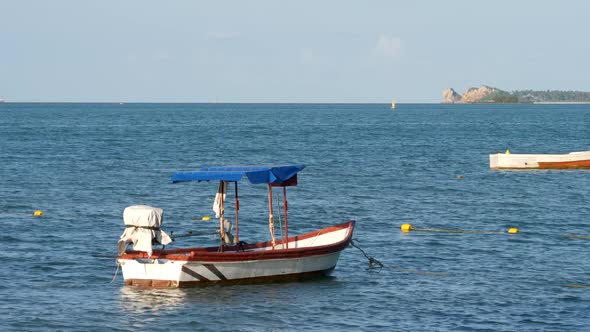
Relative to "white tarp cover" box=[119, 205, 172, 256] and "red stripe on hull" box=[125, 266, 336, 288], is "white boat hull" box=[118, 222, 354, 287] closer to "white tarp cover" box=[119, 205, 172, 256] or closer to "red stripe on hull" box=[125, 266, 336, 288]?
"red stripe on hull" box=[125, 266, 336, 288]

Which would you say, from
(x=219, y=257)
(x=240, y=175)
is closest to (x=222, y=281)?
(x=219, y=257)

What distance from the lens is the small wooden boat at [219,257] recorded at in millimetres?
28969

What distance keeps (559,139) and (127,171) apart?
67.3 m

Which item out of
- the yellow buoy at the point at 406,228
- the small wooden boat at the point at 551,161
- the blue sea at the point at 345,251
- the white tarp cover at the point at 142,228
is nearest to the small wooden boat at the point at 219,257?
the white tarp cover at the point at 142,228

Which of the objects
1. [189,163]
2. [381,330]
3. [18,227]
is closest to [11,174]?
[189,163]

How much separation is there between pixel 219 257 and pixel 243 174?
2.87m

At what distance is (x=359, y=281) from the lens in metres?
31.3

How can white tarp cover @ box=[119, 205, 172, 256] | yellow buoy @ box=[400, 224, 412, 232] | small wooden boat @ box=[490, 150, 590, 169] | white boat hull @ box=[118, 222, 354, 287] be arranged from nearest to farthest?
white tarp cover @ box=[119, 205, 172, 256], white boat hull @ box=[118, 222, 354, 287], yellow buoy @ box=[400, 224, 412, 232], small wooden boat @ box=[490, 150, 590, 169]

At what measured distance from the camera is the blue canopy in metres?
30.5

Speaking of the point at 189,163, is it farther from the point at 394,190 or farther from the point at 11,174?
the point at 394,190

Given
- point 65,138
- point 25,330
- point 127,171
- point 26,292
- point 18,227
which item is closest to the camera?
point 25,330

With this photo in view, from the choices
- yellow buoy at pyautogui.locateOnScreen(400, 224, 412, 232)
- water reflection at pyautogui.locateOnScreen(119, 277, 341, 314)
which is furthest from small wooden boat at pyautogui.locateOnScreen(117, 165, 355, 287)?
yellow buoy at pyautogui.locateOnScreen(400, 224, 412, 232)

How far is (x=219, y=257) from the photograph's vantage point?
29188 millimetres

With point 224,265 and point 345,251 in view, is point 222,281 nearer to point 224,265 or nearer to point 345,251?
point 224,265
